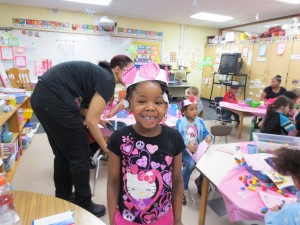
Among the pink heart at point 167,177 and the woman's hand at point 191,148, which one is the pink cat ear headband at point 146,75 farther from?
the woman's hand at point 191,148

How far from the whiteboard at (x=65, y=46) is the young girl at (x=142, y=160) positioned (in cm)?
577

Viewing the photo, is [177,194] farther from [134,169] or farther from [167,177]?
[134,169]

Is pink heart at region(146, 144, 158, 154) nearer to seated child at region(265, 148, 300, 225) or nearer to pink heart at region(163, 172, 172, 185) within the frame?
pink heart at region(163, 172, 172, 185)

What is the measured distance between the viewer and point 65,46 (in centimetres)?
625

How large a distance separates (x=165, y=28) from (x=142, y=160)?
710 centimetres

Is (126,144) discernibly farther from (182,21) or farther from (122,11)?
(182,21)

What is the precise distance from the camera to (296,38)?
5254 mm

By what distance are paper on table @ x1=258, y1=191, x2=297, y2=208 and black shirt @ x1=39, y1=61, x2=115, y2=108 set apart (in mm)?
1121

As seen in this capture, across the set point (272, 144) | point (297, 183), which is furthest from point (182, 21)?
point (297, 183)

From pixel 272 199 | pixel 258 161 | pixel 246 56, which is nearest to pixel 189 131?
pixel 258 161

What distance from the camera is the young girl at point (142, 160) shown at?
3.10 feet

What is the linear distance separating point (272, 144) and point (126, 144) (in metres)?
1.29

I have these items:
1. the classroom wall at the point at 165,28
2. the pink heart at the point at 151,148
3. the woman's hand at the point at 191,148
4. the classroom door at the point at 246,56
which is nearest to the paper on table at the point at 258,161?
the woman's hand at the point at 191,148

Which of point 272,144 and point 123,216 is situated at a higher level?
point 272,144
